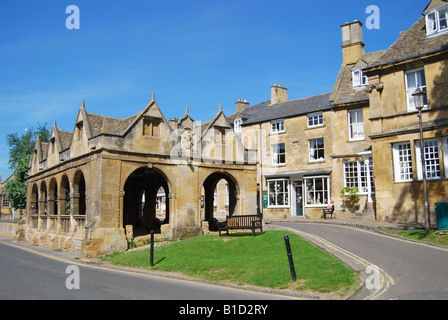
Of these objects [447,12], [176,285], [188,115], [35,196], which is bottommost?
[176,285]

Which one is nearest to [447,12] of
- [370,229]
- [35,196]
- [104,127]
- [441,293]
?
Answer: [370,229]

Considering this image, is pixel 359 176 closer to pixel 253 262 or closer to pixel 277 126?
pixel 277 126

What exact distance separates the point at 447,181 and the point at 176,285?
13.9 metres

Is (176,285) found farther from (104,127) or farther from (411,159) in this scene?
(411,159)

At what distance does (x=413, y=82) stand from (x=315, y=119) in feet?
41.1

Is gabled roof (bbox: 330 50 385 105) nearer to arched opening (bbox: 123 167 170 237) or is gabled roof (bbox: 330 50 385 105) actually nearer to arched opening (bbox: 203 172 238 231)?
arched opening (bbox: 203 172 238 231)

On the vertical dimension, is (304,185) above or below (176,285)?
above

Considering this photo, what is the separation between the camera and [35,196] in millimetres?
32219

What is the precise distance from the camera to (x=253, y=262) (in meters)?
12.6

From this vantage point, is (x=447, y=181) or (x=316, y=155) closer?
(x=447, y=181)

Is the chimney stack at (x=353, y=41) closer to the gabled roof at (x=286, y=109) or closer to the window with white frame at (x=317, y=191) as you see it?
the gabled roof at (x=286, y=109)

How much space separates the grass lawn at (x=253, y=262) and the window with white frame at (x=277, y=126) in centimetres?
1817

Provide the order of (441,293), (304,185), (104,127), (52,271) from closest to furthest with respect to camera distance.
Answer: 1. (441,293)
2. (52,271)
3. (104,127)
4. (304,185)
